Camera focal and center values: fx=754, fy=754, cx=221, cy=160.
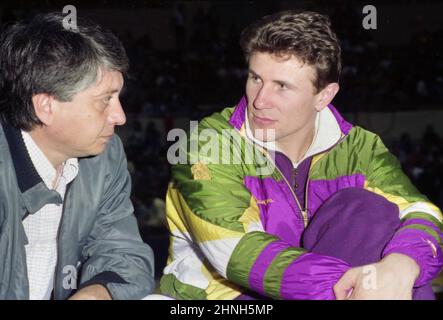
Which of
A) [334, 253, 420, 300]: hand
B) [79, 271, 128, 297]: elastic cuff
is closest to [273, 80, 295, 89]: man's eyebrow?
[334, 253, 420, 300]: hand

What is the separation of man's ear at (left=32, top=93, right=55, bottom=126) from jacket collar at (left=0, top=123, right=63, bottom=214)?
0.08m

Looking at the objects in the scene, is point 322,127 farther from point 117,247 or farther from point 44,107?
point 44,107

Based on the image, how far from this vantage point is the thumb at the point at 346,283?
1683 mm

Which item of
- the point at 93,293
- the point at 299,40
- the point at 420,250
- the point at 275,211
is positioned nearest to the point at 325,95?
the point at 299,40

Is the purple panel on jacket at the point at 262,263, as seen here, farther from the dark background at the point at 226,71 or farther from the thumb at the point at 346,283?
the dark background at the point at 226,71

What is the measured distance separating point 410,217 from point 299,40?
541mm

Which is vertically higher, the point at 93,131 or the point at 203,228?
the point at 93,131

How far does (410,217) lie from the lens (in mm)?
1922

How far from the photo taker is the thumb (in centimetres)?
168

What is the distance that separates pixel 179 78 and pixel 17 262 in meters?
7.82

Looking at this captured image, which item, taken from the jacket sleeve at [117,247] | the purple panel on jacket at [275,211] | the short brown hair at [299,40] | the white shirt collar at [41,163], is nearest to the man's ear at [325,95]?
the short brown hair at [299,40]
